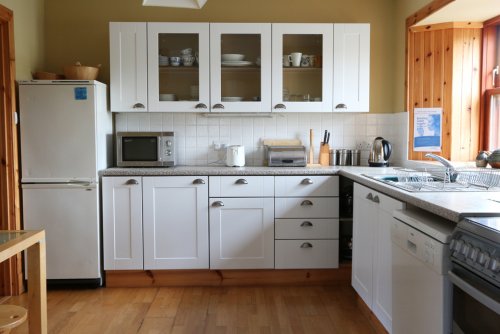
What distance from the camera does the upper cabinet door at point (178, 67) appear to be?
3465mm

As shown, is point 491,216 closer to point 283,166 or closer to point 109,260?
point 283,166

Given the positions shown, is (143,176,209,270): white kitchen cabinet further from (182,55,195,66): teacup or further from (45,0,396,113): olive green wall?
(45,0,396,113): olive green wall

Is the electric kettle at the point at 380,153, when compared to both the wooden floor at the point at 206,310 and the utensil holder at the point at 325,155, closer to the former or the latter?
the utensil holder at the point at 325,155

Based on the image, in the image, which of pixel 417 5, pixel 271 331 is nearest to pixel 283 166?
pixel 271 331

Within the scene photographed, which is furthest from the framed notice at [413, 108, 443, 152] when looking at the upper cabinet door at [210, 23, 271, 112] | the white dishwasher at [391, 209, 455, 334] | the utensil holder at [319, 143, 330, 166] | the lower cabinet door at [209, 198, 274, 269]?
the white dishwasher at [391, 209, 455, 334]

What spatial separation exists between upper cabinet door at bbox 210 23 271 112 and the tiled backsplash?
13.4 inches

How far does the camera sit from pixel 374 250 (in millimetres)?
2525

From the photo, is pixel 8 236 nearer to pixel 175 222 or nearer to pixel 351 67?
pixel 175 222

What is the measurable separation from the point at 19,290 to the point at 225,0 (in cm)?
272

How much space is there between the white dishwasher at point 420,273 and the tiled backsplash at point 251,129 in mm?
1887

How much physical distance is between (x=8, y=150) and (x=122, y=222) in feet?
3.02

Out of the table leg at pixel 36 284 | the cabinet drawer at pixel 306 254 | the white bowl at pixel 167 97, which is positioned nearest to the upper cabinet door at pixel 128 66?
the white bowl at pixel 167 97

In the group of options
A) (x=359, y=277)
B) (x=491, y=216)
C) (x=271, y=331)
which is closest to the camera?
(x=491, y=216)

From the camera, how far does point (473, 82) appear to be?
10.7ft
